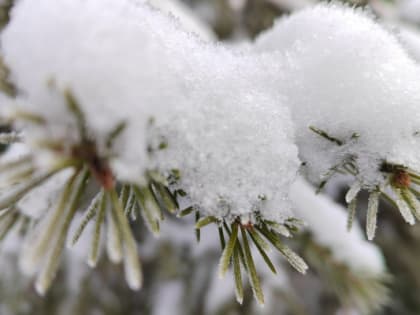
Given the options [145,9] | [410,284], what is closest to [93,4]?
[145,9]

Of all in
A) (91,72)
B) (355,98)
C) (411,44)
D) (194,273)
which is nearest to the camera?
(91,72)

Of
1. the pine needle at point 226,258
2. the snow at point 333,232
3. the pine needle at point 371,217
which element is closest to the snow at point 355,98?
the pine needle at point 371,217

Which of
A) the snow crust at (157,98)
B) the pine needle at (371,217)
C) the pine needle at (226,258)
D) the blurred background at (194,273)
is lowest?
the blurred background at (194,273)

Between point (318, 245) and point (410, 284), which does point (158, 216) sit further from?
point (410, 284)

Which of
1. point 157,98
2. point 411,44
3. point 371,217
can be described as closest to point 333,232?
point 411,44

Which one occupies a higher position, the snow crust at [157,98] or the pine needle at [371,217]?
the snow crust at [157,98]

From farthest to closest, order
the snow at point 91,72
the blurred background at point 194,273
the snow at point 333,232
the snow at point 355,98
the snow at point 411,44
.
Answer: the blurred background at point 194,273, the snow at point 333,232, the snow at point 411,44, the snow at point 355,98, the snow at point 91,72

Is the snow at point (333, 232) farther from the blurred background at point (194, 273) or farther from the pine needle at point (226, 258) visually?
the pine needle at point (226, 258)

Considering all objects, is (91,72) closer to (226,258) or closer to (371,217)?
(226,258)

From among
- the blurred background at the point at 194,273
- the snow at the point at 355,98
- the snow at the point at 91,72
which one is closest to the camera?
the snow at the point at 91,72
